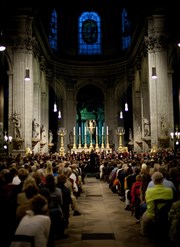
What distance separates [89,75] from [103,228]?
36293mm

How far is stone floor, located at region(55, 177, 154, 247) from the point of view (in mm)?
7875

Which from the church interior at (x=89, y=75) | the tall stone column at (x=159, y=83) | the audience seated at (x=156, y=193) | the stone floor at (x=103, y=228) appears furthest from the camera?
the tall stone column at (x=159, y=83)

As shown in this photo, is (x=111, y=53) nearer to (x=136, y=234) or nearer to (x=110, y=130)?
(x=110, y=130)

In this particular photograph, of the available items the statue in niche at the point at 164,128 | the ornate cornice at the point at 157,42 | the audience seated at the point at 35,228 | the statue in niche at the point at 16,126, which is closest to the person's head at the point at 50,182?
the audience seated at the point at 35,228

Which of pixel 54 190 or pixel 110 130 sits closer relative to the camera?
→ pixel 54 190

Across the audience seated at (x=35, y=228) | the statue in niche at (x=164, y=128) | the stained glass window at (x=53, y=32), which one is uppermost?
the stained glass window at (x=53, y=32)

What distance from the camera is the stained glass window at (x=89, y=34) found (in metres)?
45.8

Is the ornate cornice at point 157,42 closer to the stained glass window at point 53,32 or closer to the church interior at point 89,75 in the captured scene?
→ the church interior at point 89,75

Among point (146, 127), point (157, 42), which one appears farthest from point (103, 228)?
point (146, 127)

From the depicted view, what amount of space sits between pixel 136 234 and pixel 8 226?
400 centimetres

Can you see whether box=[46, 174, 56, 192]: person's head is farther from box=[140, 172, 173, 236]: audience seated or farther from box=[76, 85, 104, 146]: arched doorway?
box=[76, 85, 104, 146]: arched doorway

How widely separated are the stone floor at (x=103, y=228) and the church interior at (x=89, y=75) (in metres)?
12.4

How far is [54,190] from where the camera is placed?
7703 millimetres

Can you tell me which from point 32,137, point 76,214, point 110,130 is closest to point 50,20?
point 110,130
